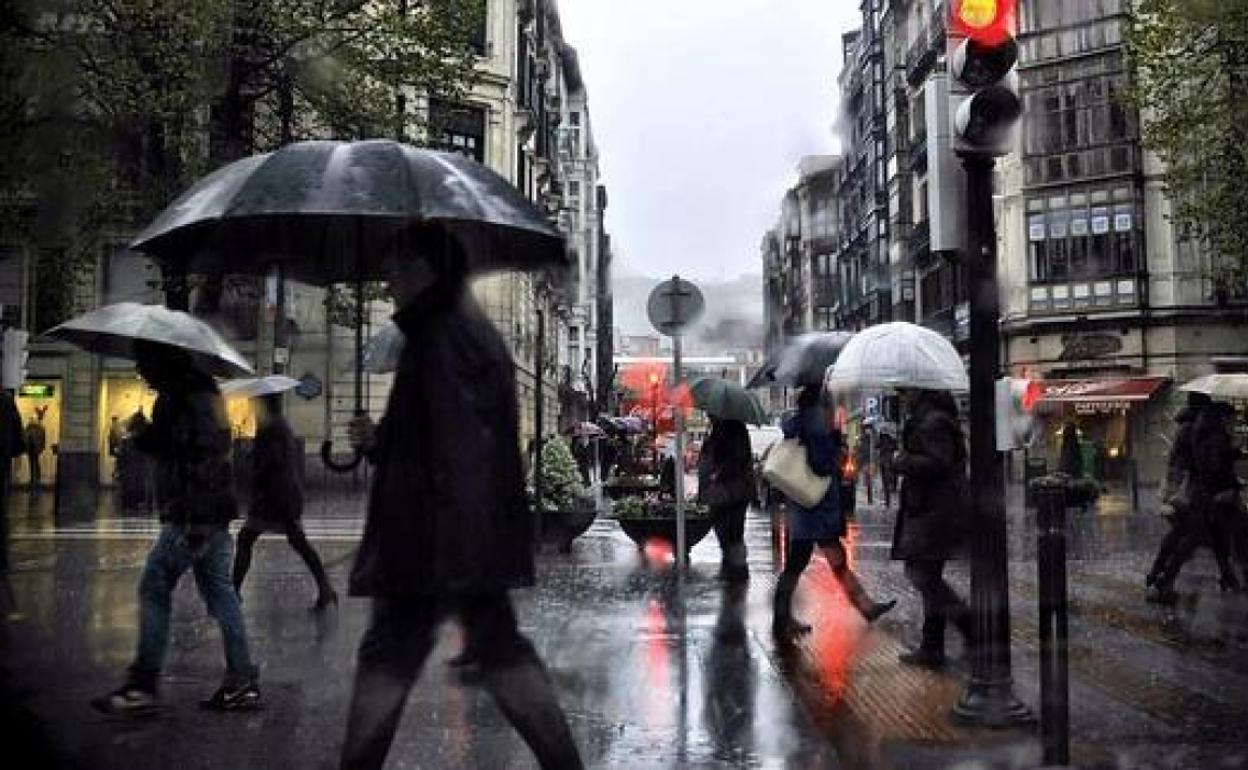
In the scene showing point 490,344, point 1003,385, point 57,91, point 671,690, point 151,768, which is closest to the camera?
point 490,344

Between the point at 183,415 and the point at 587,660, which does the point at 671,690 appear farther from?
the point at 183,415

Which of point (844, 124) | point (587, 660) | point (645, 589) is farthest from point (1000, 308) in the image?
point (844, 124)

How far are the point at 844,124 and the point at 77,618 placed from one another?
31.7 feet

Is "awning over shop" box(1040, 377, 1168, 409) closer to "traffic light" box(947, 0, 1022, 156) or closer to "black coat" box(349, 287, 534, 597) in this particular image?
"traffic light" box(947, 0, 1022, 156)

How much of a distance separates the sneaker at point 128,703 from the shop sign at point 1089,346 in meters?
34.1

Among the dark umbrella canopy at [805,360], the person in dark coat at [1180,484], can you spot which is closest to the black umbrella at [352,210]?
the dark umbrella canopy at [805,360]

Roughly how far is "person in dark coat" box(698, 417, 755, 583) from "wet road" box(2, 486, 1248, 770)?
362 millimetres

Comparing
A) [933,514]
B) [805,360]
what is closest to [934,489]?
[933,514]

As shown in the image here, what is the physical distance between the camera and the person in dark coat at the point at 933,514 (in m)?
6.64

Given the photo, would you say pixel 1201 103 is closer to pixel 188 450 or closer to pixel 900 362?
pixel 900 362

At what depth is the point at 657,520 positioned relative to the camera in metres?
12.1

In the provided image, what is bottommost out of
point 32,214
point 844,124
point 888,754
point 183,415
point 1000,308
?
point 888,754

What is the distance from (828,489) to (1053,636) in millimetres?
3027

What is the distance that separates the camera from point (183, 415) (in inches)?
217
